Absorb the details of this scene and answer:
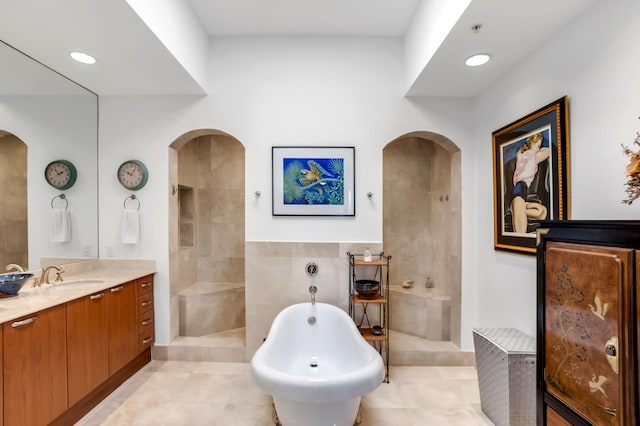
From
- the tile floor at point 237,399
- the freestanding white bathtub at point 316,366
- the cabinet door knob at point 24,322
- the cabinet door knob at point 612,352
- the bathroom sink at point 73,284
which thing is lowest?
the tile floor at point 237,399

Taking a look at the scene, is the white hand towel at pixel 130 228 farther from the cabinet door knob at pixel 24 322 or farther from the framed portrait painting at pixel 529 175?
the framed portrait painting at pixel 529 175

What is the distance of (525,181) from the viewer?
2.21m

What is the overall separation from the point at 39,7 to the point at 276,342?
2.45m

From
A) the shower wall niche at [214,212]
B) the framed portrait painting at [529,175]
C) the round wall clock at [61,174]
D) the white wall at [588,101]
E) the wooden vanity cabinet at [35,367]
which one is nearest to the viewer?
the white wall at [588,101]

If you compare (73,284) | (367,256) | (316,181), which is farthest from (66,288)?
(367,256)

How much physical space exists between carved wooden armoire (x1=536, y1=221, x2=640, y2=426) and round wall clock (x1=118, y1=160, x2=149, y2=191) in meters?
3.10

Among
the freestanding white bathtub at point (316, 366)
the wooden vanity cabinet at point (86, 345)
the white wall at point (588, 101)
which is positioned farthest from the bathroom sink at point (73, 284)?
the white wall at point (588, 101)

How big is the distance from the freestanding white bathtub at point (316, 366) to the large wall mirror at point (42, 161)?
1.90 meters

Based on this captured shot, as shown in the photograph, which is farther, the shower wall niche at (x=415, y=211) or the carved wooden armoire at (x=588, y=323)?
the shower wall niche at (x=415, y=211)

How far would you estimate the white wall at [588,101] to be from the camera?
59.2 inches

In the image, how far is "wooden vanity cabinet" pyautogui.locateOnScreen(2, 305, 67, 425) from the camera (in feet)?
5.33

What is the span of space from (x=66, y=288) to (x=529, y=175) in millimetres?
3522

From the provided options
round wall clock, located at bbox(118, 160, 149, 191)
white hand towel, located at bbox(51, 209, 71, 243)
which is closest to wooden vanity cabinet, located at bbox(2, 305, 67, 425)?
white hand towel, located at bbox(51, 209, 71, 243)

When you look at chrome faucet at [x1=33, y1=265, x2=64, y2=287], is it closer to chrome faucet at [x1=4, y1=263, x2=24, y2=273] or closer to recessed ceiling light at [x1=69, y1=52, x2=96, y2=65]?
chrome faucet at [x1=4, y1=263, x2=24, y2=273]
